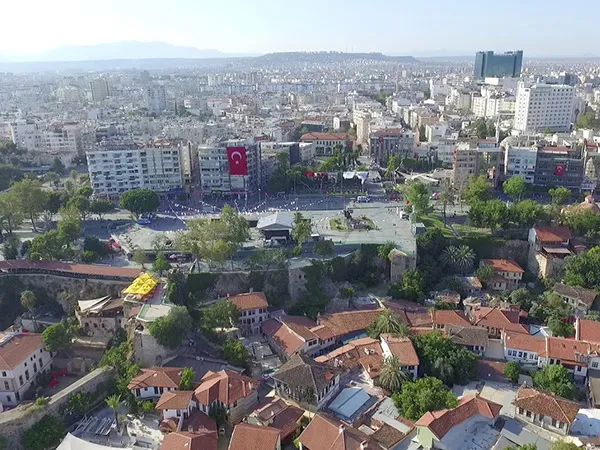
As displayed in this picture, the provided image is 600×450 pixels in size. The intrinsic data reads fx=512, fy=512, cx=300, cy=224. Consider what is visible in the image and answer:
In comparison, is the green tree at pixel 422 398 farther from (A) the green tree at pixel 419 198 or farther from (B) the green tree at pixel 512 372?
(A) the green tree at pixel 419 198

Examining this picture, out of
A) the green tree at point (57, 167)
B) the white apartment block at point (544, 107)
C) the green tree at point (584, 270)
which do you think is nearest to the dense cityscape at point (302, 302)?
the green tree at point (584, 270)

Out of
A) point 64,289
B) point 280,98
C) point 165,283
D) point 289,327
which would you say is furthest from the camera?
point 280,98

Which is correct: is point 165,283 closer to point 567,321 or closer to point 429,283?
point 429,283

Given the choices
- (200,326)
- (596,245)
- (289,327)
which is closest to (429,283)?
(289,327)

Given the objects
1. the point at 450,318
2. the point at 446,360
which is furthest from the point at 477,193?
the point at 446,360

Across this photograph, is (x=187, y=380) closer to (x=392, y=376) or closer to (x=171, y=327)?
(x=171, y=327)

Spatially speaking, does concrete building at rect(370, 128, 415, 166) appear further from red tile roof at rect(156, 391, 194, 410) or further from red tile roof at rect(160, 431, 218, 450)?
red tile roof at rect(160, 431, 218, 450)

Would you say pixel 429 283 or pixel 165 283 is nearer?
pixel 165 283
